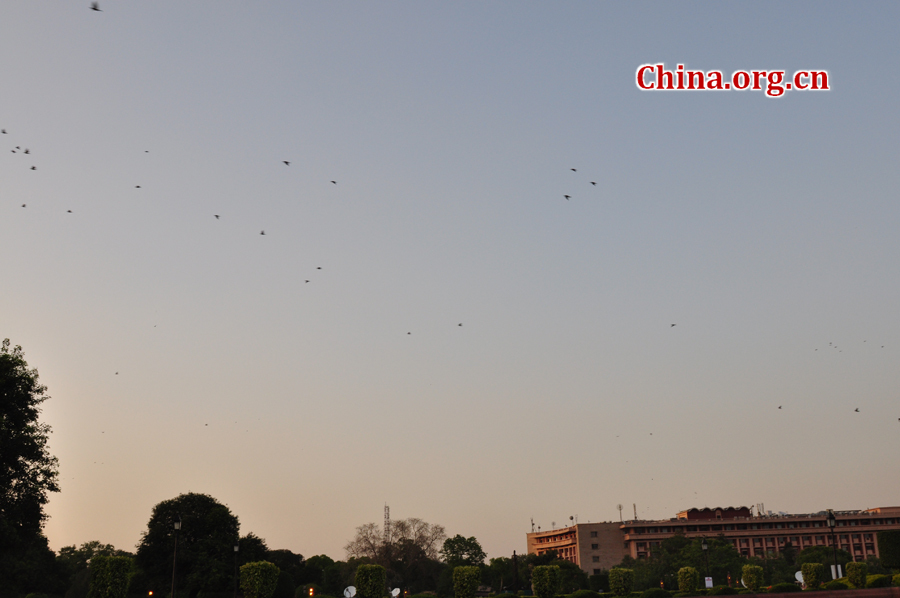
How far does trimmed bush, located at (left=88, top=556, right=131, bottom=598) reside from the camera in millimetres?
42906

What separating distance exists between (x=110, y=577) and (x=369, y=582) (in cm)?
1532

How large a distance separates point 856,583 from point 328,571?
88570 millimetres

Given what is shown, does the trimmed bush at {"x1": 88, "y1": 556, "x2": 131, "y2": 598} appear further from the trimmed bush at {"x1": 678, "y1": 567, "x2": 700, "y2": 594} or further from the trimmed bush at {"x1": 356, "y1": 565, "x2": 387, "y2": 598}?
the trimmed bush at {"x1": 678, "y1": 567, "x2": 700, "y2": 594}

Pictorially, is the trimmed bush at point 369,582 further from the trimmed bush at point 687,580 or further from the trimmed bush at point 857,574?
the trimmed bush at point 857,574

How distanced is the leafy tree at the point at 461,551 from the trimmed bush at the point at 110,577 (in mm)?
82660

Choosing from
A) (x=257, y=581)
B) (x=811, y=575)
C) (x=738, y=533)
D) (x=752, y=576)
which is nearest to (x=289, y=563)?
(x=257, y=581)

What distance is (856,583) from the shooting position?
45.5 m

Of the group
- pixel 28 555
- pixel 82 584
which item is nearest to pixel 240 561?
pixel 28 555

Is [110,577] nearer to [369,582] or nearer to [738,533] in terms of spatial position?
[369,582]

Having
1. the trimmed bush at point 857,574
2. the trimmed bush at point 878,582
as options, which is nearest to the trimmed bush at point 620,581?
the trimmed bush at point 857,574

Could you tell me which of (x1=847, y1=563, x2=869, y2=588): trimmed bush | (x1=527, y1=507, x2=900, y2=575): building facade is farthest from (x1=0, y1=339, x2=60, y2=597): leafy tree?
(x1=527, y1=507, x2=900, y2=575): building facade

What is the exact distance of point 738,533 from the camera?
163000 mm

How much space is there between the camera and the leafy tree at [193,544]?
224 ft

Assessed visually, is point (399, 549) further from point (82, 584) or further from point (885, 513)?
point (885, 513)
